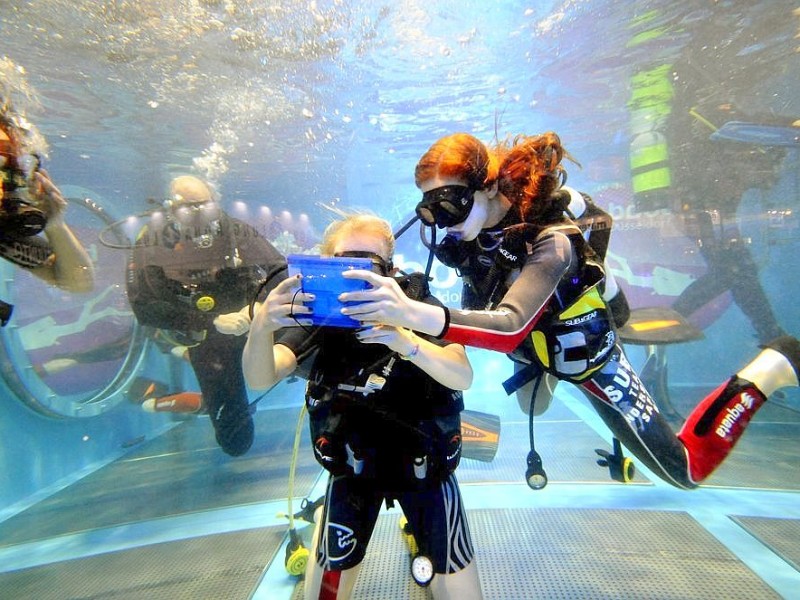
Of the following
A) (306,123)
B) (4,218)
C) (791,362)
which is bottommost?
(791,362)

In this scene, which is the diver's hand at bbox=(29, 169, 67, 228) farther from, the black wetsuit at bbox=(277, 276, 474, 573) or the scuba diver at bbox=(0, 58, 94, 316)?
the black wetsuit at bbox=(277, 276, 474, 573)

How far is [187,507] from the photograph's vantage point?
4.29 metres

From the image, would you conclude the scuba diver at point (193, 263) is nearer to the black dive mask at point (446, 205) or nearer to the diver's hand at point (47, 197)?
the diver's hand at point (47, 197)

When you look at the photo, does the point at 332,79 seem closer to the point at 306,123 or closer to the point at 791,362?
the point at 306,123

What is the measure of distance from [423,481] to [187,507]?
12.6 ft

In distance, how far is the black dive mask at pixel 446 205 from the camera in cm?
205

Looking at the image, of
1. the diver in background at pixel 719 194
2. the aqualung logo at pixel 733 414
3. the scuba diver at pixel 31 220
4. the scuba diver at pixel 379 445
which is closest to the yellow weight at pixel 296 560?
the scuba diver at pixel 379 445

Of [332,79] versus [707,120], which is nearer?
[332,79]

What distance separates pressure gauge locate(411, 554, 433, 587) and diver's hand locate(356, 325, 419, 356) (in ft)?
4.01

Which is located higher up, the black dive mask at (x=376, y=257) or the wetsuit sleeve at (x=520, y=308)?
the black dive mask at (x=376, y=257)

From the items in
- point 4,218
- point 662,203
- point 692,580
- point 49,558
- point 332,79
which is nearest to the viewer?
point 4,218

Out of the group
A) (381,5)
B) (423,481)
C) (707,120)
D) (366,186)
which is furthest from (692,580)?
(366,186)

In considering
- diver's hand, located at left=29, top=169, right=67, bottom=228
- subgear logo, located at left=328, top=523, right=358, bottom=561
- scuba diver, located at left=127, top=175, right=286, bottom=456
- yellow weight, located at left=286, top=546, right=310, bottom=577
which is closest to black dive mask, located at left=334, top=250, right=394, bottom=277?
subgear logo, located at left=328, top=523, right=358, bottom=561

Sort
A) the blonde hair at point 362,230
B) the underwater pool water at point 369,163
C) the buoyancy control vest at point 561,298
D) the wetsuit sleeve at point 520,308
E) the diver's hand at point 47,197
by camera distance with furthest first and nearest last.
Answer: the underwater pool water at point 369,163, the diver's hand at point 47,197, the buoyancy control vest at point 561,298, the blonde hair at point 362,230, the wetsuit sleeve at point 520,308
